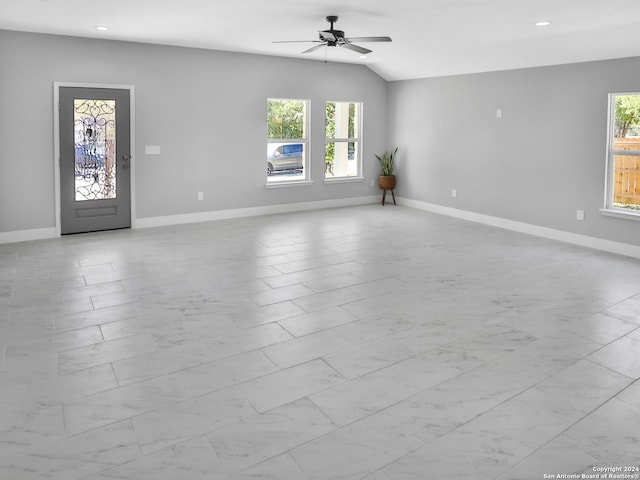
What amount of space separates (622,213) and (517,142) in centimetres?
176

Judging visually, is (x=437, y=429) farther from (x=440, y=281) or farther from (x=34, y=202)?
(x=34, y=202)

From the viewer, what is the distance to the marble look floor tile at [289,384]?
2.88 meters

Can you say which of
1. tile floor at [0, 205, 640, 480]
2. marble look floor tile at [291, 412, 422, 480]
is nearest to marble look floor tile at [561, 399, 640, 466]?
tile floor at [0, 205, 640, 480]

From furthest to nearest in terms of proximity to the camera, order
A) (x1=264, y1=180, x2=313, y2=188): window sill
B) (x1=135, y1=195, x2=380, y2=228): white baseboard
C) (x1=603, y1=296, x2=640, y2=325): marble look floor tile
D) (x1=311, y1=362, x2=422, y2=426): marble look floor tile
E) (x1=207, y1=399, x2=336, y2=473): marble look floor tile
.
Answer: (x1=264, y1=180, x2=313, y2=188): window sill < (x1=135, y1=195, x2=380, y2=228): white baseboard < (x1=603, y1=296, x2=640, y2=325): marble look floor tile < (x1=311, y1=362, x2=422, y2=426): marble look floor tile < (x1=207, y1=399, x2=336, y2=473): marble look floor tile

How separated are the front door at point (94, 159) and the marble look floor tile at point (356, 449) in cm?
559

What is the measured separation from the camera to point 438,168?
8.89 m

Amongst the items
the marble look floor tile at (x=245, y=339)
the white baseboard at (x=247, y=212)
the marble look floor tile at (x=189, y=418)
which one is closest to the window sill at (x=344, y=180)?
the white baseboard at (x=247, y=212)

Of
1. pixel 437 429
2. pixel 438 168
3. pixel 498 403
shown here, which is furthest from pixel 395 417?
pixel 438 168

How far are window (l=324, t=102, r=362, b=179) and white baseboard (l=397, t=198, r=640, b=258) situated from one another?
1230mm

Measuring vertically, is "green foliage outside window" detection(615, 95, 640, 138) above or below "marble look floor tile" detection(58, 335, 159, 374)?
above

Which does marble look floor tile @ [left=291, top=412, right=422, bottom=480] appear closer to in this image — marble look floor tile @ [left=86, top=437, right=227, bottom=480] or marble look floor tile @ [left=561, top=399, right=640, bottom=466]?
marble look floor tile @ [left=86, top=437, right=227, bottom=480]

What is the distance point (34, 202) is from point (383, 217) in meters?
4.77

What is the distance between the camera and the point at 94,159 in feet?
23.2

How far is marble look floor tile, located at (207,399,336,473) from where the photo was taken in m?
2.36
